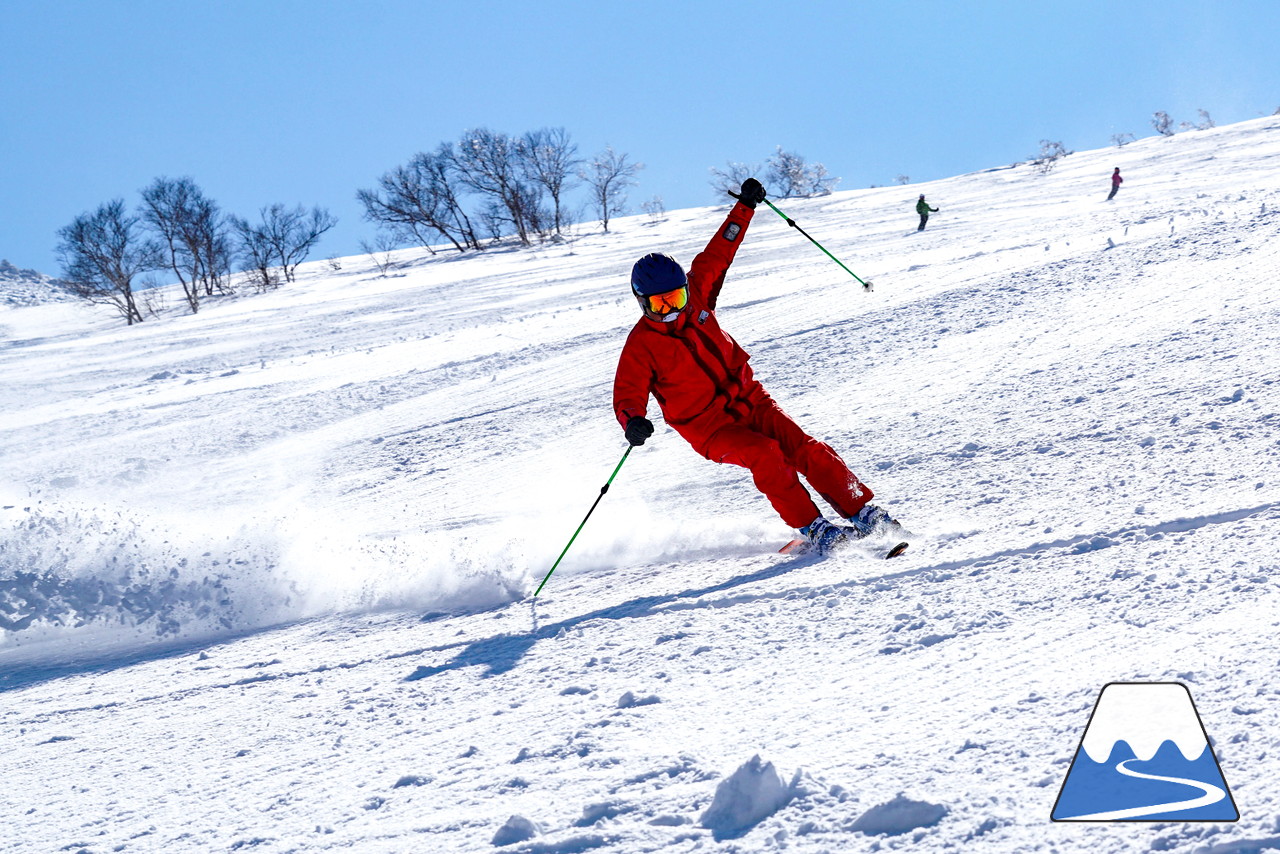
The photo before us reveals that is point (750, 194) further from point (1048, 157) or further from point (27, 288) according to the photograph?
point (27, 288)

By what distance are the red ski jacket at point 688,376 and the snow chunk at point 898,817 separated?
8.36 feet

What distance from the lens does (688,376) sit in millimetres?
4508

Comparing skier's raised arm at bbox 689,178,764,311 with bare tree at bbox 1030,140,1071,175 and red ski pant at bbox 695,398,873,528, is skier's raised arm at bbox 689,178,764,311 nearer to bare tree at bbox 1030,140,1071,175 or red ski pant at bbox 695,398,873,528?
red ski pant at bbox 695,398,873,528

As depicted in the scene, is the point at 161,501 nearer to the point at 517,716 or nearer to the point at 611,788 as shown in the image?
the point at 517,716

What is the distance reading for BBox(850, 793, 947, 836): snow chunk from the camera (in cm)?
210

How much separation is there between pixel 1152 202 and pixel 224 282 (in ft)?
148

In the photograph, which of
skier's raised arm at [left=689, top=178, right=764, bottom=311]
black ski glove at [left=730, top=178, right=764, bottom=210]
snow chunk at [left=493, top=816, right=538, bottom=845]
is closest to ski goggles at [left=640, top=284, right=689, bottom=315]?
skier's raised arm at [left=689, top=178, right=764, bottom=311]

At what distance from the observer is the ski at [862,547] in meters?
3.88

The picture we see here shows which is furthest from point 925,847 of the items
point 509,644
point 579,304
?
point 579,304

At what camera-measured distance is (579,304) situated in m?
17.9

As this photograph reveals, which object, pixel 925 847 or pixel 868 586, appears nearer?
pixel 925 847

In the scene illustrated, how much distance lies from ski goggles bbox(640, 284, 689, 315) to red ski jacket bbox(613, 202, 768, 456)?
6 centimetres

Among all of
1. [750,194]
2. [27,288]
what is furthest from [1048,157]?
[27,288]

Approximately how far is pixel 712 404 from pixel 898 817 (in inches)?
105
